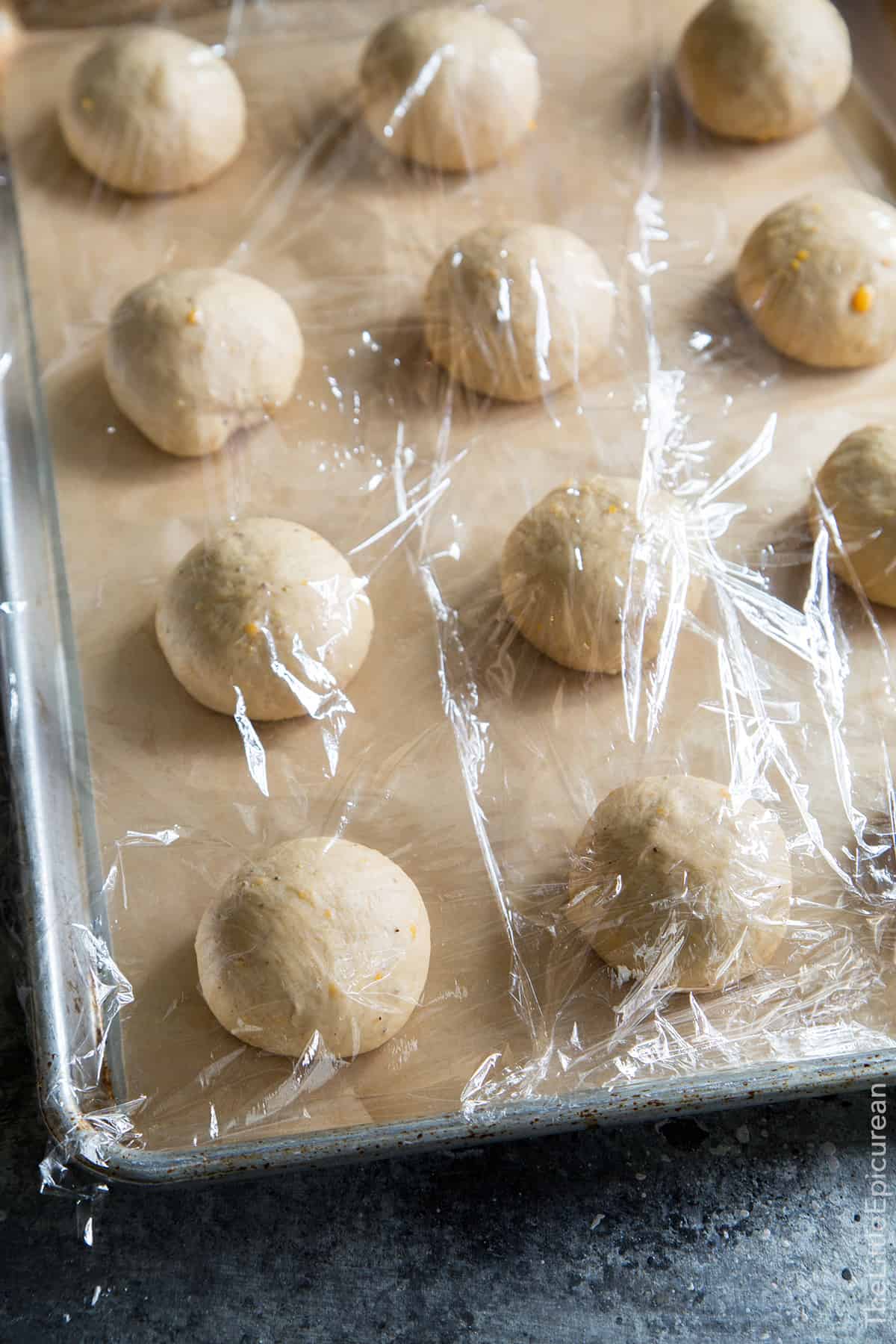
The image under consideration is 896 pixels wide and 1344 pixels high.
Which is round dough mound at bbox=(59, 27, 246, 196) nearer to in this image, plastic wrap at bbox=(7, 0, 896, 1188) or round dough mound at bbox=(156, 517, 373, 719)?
plastic wrap at bbox=(7, 0, 896, 1188)

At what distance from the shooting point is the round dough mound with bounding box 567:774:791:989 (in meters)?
1.12

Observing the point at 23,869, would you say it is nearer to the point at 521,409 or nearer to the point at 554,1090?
the point at 554,1090

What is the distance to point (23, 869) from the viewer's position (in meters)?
1.19

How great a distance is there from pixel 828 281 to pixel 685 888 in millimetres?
833

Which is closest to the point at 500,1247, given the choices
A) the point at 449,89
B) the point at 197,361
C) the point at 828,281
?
the point at 197,361

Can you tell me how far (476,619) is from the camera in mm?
1373

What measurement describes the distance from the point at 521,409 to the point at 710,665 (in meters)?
0.44

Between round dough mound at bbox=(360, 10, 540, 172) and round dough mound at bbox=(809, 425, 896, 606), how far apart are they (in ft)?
2.42

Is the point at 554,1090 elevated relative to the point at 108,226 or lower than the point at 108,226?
lower

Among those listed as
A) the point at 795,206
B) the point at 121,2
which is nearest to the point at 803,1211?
the point at 795,206

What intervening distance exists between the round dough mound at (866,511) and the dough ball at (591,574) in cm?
18

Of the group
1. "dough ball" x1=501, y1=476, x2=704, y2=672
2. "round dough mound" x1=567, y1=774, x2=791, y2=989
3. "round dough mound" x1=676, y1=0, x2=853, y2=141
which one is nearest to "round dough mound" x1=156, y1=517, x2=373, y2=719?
"dough ball" x1=501, y1=476, x2=704, y2=672

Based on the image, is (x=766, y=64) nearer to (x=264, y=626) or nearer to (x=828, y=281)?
(x=828, y=281)

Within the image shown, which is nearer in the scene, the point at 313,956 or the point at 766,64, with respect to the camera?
the point at 313,956
